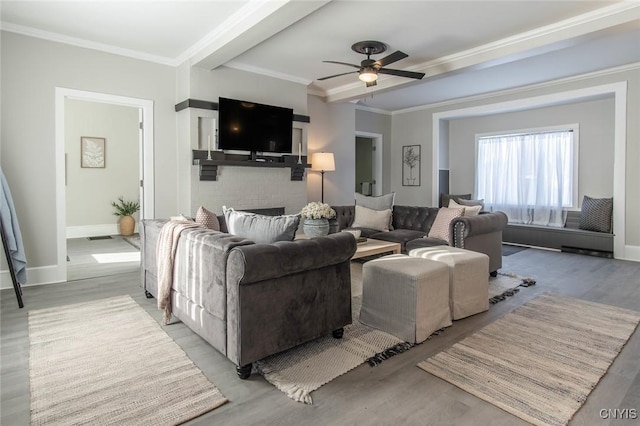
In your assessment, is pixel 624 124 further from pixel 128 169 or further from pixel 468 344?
pixel 128 169

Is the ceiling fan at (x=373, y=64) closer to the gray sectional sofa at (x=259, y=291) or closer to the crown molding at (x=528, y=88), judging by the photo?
the gray sectional sofa at (x=259, y=291)

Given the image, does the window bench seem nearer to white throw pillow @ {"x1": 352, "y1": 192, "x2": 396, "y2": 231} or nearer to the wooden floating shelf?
white throw pillow @ {"x1": 352, "y1": 192, "x2": 396, "y2": 231}

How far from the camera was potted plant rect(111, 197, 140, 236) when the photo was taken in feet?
24.3

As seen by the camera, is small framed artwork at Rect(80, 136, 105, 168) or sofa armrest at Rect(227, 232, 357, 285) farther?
small framed artwork at Rect(80, 136, 105, 168)

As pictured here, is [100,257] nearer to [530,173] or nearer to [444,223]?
[444,223]

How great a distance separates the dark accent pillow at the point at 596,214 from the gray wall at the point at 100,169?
26.6 feet

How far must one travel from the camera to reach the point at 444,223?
4.48 metres

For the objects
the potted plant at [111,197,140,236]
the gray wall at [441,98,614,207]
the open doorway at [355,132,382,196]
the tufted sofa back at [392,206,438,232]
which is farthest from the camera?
the open doorway at [355,132,382,196]

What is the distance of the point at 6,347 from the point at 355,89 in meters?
5.42

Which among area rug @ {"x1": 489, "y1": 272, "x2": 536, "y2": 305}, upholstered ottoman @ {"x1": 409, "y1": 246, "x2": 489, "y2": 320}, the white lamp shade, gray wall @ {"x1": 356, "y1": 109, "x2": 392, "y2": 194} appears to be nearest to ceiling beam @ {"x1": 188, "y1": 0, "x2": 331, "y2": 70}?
the white lamp shade

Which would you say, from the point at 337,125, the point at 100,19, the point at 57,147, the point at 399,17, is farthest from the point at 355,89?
the point at 57,147

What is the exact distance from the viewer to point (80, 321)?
3.04 m

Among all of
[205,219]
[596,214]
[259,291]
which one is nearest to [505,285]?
[596,214]

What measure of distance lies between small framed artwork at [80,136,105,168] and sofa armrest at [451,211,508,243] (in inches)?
265
